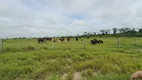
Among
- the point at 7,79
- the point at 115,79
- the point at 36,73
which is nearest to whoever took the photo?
the point at 115,79

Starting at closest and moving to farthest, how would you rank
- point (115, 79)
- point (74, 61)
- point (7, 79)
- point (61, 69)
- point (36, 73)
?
point (115, 79), point (7, 79), point (36, 73), point (61, 69), point (74, 61)

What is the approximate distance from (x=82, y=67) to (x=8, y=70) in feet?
11.5

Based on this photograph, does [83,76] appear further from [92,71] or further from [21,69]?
[21,69]

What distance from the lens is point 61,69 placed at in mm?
8281

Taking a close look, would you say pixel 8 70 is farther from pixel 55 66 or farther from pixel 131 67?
pixel 131 67

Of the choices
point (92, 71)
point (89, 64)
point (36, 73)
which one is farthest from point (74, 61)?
point (36, 73)

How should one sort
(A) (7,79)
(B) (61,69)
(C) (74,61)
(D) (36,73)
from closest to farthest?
(A) (7,79), (D) (36,73), (B) (61,69), (C) (74,61)

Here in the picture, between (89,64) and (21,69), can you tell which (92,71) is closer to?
(89,64)

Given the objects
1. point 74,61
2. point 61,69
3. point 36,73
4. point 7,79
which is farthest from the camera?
point 74,61

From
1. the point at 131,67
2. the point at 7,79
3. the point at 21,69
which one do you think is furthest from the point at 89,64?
the point at 7,79

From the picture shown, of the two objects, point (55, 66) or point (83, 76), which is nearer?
point (83, 76)

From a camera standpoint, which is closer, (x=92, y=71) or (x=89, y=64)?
(x=92, y=71)

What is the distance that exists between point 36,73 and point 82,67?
2.20 metres

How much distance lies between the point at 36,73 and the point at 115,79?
352 centimetres
